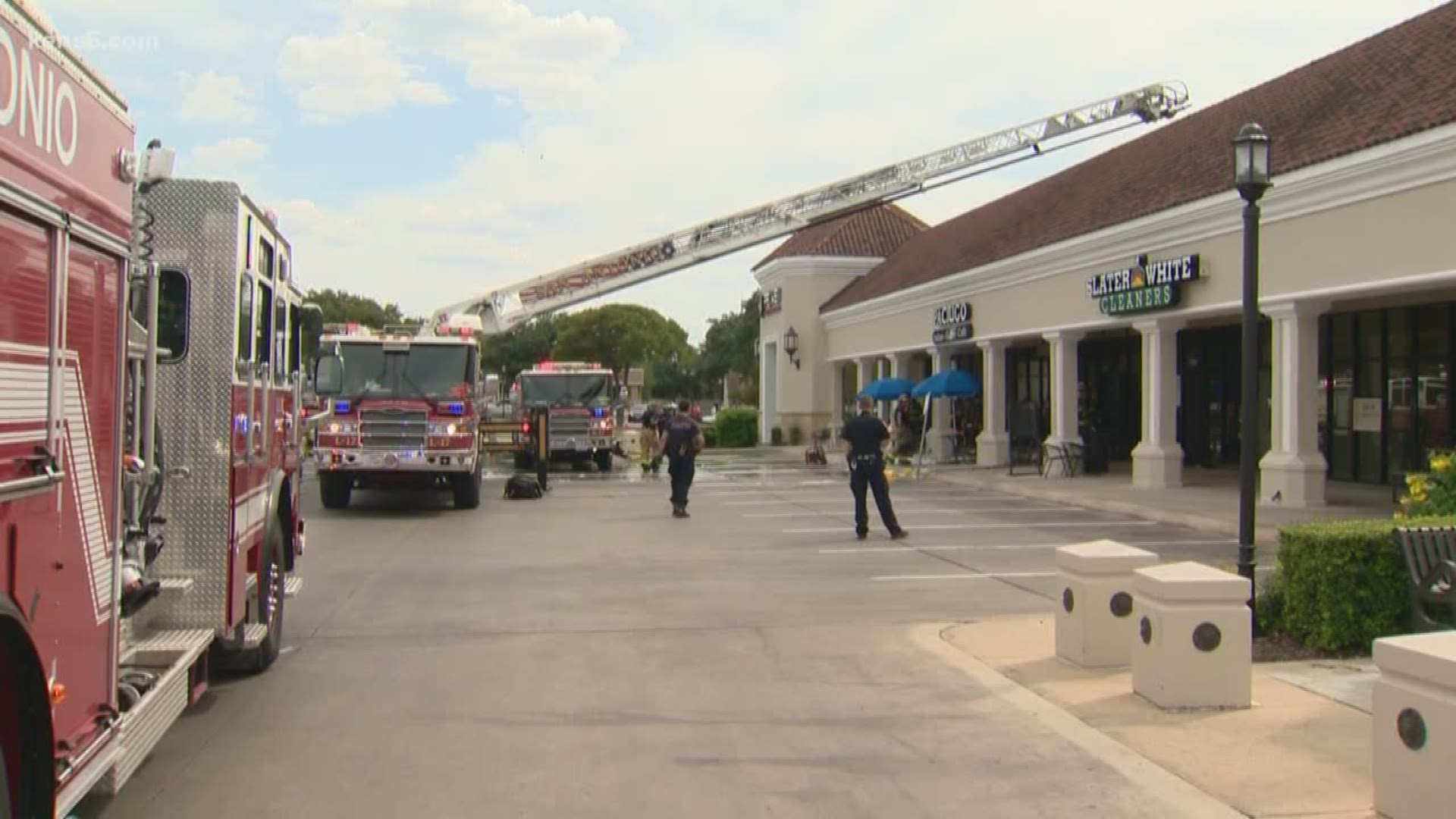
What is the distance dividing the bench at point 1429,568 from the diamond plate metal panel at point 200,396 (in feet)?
23.0

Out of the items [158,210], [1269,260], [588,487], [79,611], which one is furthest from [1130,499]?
[79,611]

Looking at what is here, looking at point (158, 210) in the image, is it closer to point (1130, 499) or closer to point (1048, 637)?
point (1048, 637)

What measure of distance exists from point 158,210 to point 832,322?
123 feet

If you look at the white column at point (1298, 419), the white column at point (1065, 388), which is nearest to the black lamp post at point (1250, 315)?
the white column at point (1298, 419)

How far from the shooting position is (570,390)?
32000mm

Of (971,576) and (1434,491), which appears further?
(971,576)

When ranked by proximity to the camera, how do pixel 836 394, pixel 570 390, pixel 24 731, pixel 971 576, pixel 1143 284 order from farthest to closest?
pixel 836 394 < pixel 570 390 < pixel 1143 284 < pixel 971 576 < pixel 24 731

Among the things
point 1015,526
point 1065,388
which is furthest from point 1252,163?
point 1065,388

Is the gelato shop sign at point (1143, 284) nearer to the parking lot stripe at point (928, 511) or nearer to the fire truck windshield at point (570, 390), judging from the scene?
the parking lot stripe at point (928, 511)

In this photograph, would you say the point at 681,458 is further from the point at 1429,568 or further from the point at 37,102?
the point at 37,102

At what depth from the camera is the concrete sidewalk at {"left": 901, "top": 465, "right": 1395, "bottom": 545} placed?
55.8 feet

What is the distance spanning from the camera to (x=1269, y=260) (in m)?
18.8

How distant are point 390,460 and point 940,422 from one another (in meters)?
19.5

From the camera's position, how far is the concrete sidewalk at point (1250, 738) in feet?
18.2
